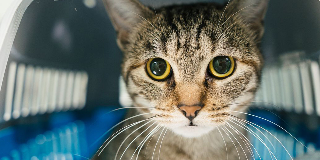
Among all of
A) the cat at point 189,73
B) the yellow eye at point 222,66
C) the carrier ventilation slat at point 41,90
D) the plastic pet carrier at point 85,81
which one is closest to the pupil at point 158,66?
the cat at point 189,73

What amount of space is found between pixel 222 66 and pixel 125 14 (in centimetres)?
33

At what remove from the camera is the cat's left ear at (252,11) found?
0.77m

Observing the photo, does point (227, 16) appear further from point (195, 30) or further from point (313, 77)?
point (313, 77)

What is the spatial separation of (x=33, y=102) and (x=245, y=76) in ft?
2.24

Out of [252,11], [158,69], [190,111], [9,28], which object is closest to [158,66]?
[158,69]

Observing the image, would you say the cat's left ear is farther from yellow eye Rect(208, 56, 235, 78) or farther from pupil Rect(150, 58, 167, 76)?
pupil Rect(150, 58, 167, 76)

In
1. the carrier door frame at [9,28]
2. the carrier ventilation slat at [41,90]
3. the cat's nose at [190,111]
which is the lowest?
the cat's nose at [190,111]

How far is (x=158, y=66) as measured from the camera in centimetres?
77

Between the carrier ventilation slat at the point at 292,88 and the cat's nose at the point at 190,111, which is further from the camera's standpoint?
the carrier ventilation slat at the point at 292,88

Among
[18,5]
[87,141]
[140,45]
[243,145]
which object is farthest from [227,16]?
[87,141]

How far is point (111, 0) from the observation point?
0.80 metres

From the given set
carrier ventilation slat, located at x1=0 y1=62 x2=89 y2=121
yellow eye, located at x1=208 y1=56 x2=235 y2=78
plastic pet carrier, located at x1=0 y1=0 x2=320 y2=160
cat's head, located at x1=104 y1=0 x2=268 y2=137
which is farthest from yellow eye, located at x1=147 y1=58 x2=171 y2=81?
carrier ventilation slat, located at x1=0 y1=62 x2=89 y2=121

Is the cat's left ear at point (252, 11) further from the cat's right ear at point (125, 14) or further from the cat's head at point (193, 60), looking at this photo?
the cat's right ear at point (125, 14)

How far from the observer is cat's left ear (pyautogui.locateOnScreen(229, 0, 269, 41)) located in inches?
30.3
